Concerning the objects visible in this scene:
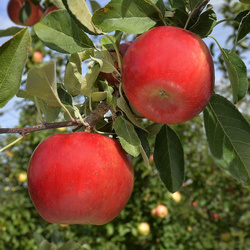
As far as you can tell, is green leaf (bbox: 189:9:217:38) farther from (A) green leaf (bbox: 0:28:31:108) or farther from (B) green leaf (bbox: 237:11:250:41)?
(A) green leaf (bbox: 0:28:31:108)

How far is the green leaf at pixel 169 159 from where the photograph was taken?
0.68m

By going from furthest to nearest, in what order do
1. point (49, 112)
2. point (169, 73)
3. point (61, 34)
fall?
point (49, 112)
point (61, 34)
point (169, 73)

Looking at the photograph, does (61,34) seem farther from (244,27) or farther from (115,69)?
(244,27)

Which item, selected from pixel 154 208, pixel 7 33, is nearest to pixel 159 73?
→ pixel 7 33

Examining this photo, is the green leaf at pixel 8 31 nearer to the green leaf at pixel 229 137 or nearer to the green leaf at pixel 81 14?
the green leaf at pixel 81 14

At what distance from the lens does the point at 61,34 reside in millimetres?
626

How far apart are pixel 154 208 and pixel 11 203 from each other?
110 centimetres

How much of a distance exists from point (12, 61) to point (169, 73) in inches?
9.7

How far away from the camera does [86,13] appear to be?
0.59 meters

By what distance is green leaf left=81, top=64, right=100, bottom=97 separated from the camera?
23.7 inches

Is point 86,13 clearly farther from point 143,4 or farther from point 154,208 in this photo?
point 154,208

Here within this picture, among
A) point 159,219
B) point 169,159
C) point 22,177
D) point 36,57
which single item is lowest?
point 22,177

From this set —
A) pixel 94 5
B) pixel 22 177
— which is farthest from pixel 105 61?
pixel 22 177

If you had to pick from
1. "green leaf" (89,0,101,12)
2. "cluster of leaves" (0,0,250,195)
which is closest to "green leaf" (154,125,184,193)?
"cluster of leaves" (0,0,250,195)
